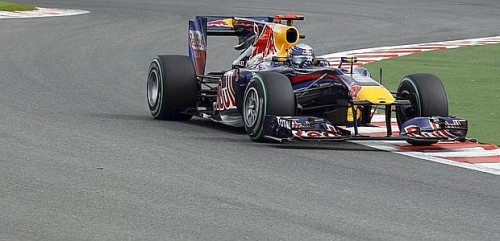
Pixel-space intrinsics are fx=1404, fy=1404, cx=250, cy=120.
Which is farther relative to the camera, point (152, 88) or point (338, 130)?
point (152, 88)

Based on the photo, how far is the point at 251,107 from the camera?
504 inches

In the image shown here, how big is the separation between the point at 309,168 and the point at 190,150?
1339mm

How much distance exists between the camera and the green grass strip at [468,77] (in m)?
14.6

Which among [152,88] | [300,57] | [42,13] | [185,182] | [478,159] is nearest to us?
[185,182]

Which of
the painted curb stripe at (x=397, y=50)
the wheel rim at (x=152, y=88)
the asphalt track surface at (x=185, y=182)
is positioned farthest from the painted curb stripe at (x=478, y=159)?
the painted curb stripe at (x=397, y=50)

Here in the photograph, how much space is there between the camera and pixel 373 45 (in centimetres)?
2503

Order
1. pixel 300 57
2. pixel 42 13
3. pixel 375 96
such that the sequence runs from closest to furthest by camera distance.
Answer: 1. pixel 375 96
2. pixel 300 57
3. pixel 42 13

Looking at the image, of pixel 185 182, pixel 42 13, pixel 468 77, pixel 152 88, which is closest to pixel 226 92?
pixel 152 88

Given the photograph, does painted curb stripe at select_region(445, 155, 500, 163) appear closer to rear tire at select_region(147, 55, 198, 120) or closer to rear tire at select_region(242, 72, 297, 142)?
rear tire at select_region(242, 72, 297, 142)

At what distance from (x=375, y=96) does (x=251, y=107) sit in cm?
117

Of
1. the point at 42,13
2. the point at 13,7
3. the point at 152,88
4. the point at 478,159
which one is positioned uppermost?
the point at 13,7

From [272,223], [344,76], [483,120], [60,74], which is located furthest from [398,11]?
[272,223]

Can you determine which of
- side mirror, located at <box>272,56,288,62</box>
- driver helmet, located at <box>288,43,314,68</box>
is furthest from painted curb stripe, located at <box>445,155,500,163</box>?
side mirror, located at <box>272,56,288,62</box>

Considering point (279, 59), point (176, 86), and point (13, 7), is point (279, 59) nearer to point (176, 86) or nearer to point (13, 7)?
point (176, 86)
